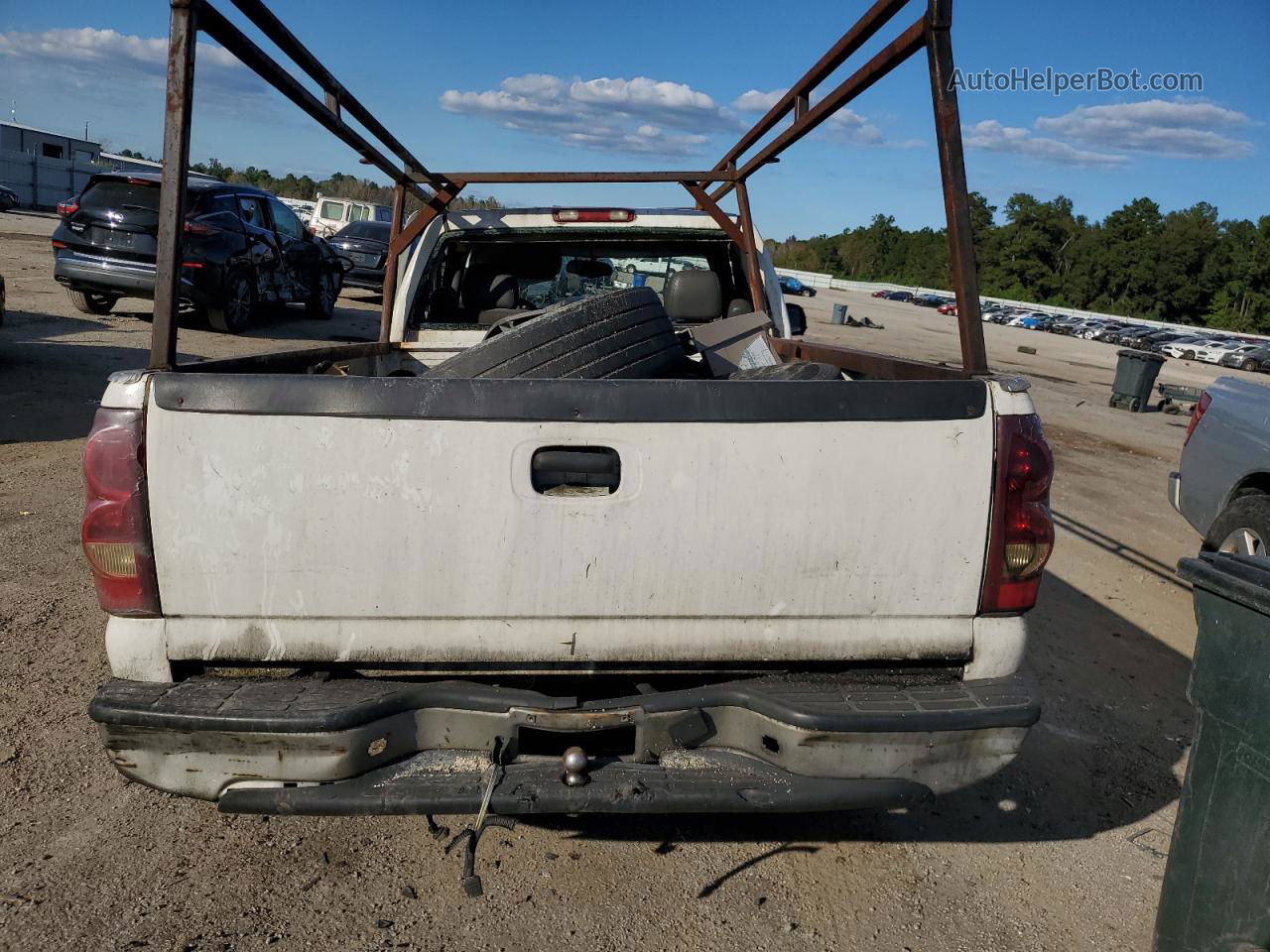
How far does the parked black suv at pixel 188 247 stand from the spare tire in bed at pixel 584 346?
358 inches

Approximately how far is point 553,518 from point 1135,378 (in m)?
15.9

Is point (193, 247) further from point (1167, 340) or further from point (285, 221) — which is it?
point (1167, 340)

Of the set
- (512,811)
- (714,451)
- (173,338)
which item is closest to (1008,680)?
(714,451)

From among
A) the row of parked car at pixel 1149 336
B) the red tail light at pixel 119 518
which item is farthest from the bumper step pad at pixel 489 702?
the row of parked car at pixel 1149 336

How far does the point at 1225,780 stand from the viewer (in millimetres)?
2166

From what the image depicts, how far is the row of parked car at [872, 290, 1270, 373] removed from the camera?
41.0 m

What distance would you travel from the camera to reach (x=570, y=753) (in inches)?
85.1

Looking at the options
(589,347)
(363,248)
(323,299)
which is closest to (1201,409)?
(589,347)

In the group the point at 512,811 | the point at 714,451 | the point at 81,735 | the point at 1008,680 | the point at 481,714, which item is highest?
the point at 714,451

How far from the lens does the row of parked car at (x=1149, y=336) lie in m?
41.0

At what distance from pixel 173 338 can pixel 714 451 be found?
1.48 metres

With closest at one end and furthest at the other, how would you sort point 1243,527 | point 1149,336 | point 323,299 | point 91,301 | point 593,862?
point 593,862, point 1243,527, point 91,301, point 323,299, point 1149,336

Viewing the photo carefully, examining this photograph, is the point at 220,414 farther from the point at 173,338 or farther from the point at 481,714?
the point at 481,714

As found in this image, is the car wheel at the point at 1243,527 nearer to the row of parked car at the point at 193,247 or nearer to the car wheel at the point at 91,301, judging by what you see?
the row of parked car at the point at 193,247
